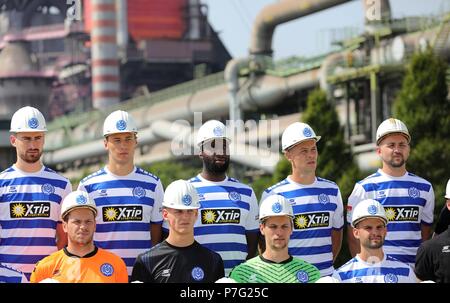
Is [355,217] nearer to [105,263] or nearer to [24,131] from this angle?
[105,263]

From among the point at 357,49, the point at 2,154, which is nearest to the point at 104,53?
the point at 2,154

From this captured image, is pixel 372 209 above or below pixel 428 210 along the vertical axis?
below

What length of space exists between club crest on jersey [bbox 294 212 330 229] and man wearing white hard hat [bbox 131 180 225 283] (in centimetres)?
176

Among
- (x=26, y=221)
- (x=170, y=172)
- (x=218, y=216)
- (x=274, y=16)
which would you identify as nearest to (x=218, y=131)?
(x=218, y=216)

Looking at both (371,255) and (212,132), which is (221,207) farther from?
(371,255)

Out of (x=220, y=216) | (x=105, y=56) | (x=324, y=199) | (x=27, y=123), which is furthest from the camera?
Answer: (x=105, y=56)

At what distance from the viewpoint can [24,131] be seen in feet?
37.0

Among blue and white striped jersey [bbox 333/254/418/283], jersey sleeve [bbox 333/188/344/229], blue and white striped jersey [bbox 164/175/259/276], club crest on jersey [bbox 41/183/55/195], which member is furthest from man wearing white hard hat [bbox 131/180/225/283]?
jersey sleeve [bbox 333/188/344/229]

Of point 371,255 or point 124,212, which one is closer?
point 371,255

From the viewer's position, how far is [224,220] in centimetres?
1169

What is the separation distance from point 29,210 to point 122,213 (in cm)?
88

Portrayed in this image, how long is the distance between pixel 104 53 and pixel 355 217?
7954 centimetres

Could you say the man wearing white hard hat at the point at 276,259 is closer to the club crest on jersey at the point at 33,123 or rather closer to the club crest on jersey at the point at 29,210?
the club crest on jersey at the point at 29,210
